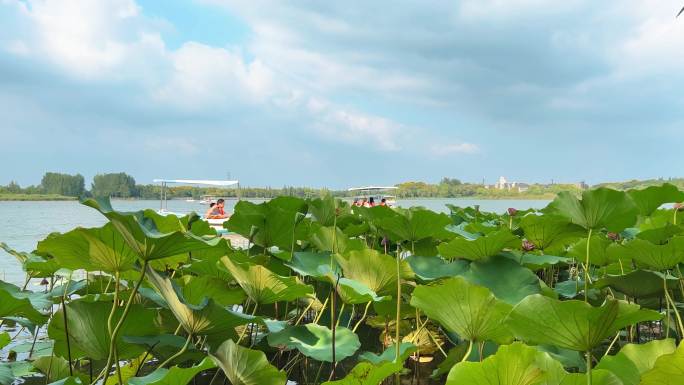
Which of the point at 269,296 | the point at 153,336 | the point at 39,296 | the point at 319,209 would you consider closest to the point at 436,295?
the point at 269,296

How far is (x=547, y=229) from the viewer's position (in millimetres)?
2188

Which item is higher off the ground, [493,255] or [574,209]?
[574,209]

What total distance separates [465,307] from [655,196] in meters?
2.10

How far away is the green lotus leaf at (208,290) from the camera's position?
1.41 m

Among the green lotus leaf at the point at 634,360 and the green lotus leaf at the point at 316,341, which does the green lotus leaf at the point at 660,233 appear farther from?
the green lotus leaf at the point at 316,341

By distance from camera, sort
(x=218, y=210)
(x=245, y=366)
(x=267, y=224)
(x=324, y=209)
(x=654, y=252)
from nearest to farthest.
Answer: (x=245, y=366) → (x=654, y=252) → (x=267, y=224) → (x=324, y=209) → (x=218, y=210)

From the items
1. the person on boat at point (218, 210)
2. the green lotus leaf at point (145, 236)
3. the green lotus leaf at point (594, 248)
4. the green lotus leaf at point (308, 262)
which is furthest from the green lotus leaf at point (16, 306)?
the person on boat at point (218, 210)

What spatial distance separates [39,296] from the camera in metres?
1.79

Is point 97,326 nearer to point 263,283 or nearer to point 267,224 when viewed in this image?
point 263,283

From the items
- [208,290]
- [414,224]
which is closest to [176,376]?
[208,290]

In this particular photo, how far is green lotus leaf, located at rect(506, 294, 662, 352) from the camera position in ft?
3.04

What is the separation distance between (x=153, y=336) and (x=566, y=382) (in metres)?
0.91

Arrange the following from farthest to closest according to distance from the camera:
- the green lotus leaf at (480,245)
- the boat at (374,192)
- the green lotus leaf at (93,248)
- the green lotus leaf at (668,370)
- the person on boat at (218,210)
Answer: the boat at (374,192)
the person on boat at (218,210)
the green lotus leaf at (480,245)
the green lotus leaf at (93,248)
the green lotus leaf at (668,370)

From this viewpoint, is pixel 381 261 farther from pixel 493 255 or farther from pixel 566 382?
pixel 566 382
